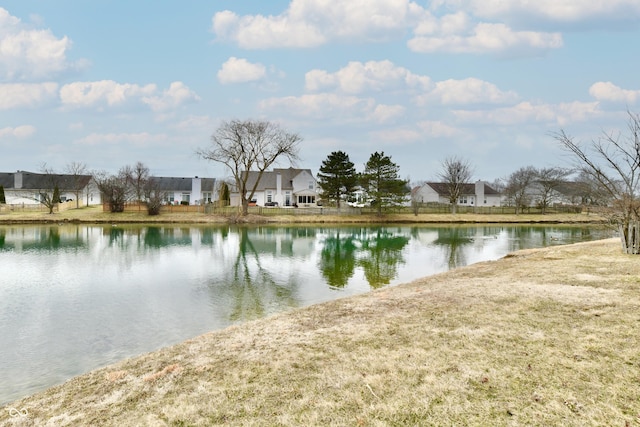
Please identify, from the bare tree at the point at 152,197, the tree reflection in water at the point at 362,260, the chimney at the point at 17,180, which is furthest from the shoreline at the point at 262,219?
the tree reflection in water at the point at 362,260

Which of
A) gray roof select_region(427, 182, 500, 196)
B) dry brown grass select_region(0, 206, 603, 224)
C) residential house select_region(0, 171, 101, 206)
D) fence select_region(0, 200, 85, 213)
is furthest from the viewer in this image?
gray roof select_region(427, 182, 500, 196)

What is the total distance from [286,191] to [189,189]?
16.5 metres

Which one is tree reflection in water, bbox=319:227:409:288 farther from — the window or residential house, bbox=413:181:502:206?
residential house, bbox=413:181:502:206

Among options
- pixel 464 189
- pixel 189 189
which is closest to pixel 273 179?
pixel 189 189

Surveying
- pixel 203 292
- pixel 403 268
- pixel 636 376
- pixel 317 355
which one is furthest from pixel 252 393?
pixel 403 268

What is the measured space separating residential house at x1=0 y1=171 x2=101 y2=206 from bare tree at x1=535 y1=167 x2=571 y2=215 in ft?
225

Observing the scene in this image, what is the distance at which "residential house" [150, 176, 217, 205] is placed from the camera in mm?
69188

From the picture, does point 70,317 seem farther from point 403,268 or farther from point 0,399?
point 403,268

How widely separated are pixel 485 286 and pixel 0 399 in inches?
388

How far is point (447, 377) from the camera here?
202 inches

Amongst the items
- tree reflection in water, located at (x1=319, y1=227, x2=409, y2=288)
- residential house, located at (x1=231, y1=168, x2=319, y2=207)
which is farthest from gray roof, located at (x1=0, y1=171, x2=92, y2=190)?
tree reflection in water, located at (x1=319, y1=227, x2=409, y2=288)

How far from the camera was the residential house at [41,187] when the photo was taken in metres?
62.3

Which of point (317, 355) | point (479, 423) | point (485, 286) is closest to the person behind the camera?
point (479, 423)

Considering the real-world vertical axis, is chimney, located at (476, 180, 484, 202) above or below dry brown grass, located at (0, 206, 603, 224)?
above
